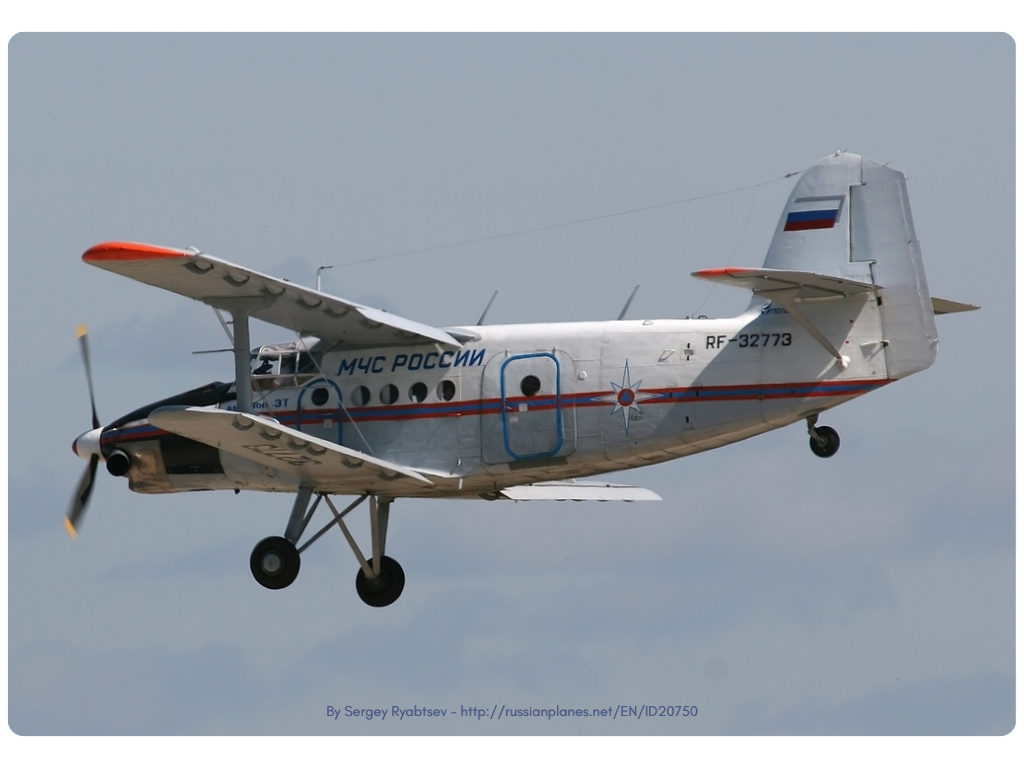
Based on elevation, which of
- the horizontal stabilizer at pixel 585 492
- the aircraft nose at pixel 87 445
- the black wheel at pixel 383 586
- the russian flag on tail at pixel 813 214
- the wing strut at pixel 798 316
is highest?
the russian flag on tail at pixel 813 214

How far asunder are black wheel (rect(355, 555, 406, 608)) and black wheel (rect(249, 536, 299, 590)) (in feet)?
5.83

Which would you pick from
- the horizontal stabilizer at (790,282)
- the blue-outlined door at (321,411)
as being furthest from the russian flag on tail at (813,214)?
the blue-outlined door at (321,411)

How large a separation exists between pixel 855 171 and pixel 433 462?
675cm

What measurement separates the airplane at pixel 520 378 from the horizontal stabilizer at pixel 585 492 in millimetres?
1877

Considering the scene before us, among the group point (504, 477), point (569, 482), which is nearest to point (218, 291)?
point (504, 477)

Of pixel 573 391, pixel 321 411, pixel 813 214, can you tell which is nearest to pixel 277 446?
pixel 321 411

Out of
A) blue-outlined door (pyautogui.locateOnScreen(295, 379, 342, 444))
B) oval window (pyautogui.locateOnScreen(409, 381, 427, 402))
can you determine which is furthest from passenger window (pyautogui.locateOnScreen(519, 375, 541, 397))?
blue-outlined door (pyautogui.locateOnScreen(295, 379, 342, 444))

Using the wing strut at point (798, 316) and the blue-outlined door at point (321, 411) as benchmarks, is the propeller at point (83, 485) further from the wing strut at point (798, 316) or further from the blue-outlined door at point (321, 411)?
the wing strut at point (798, 316)

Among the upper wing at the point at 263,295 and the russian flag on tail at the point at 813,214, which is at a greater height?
the russian flag on tail at the point at 813,214

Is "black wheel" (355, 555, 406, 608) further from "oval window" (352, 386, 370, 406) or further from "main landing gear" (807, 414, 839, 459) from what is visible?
"main landing gear" (807, 414, 839, 459)

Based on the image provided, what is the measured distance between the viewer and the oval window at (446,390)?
25.2 m

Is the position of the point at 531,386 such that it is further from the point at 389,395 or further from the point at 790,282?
the point at 790,282

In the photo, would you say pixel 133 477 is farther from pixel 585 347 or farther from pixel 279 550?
pixel 585 347

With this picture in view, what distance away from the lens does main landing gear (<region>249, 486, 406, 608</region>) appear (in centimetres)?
2584
